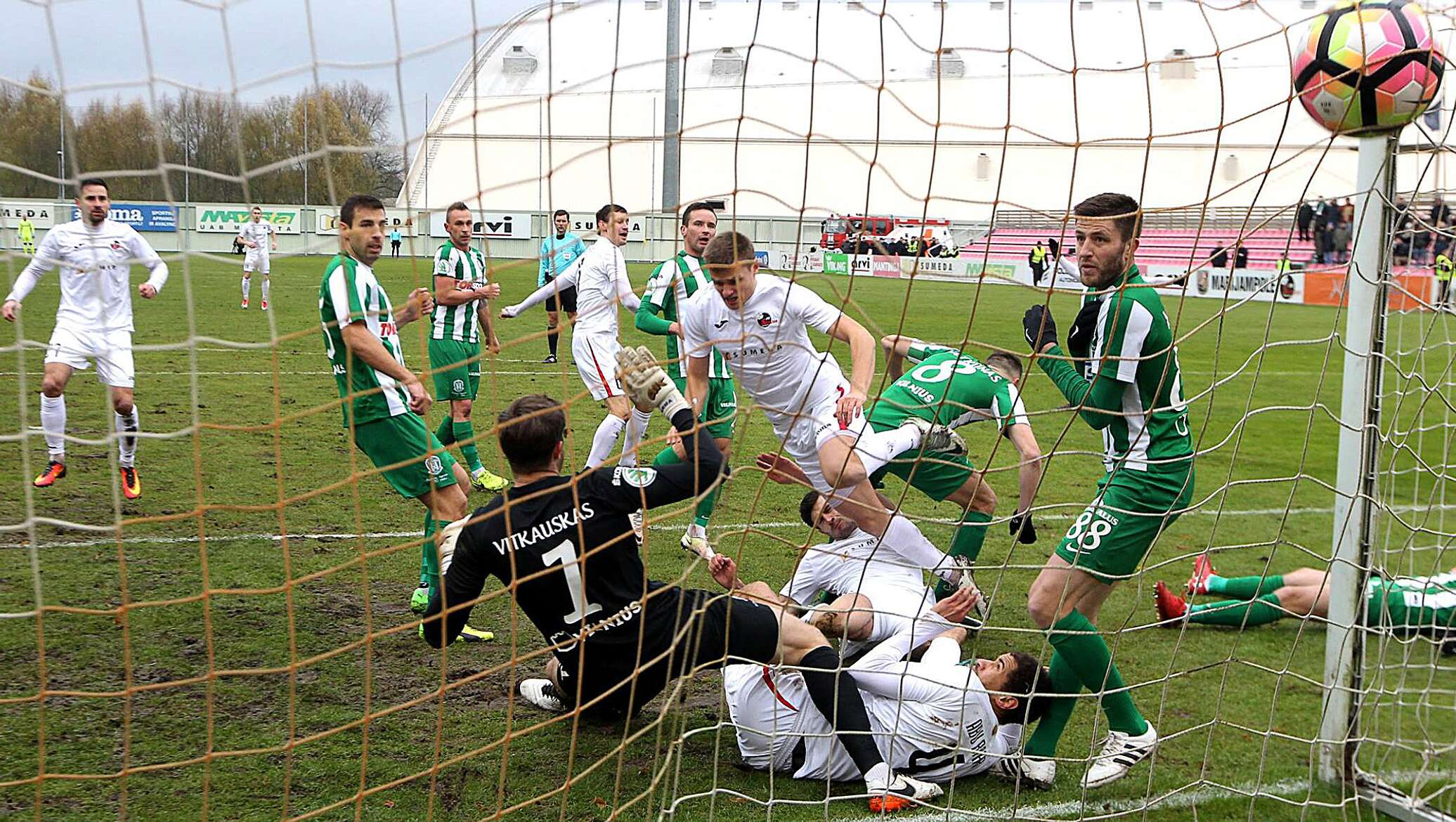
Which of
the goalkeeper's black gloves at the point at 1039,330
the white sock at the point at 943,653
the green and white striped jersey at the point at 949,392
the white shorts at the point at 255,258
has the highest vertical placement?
the white shorts at the point at 255,258

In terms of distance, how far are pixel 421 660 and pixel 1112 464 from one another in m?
2.99

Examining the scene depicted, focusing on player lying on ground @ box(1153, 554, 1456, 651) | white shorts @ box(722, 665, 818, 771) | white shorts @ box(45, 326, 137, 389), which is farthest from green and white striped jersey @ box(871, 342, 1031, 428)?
white shorts @ box(45, 326, 137, 389)

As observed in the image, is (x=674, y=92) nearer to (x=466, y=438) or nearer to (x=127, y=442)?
(x=466, y=438)

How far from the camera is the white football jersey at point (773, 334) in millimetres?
5953

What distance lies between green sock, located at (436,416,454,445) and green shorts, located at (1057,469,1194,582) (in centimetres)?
500

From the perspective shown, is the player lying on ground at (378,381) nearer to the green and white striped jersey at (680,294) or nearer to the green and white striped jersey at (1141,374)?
the green and white striped jersey at (680,294)

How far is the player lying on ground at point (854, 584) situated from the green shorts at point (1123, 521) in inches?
17.9

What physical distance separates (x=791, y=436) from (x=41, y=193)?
3.65 meters

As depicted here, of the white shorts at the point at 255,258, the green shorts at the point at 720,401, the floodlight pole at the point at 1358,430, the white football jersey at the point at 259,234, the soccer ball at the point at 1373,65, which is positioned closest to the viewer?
the white shorts at the point at 255,258

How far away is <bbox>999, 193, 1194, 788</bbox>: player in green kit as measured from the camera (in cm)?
404

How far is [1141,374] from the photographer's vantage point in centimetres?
422

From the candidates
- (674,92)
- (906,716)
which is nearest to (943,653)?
(906,716)

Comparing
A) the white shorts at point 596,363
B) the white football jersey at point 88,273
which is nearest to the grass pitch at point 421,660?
the white shorts at point 596,363

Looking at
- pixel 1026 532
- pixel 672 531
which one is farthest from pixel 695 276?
pixel 1026 532
